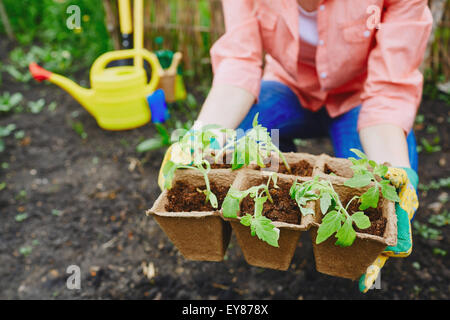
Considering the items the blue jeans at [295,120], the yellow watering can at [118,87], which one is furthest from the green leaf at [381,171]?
the yellow watering can at [118,87]

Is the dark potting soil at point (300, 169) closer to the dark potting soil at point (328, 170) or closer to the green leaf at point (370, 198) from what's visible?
the dark potting soil at point (328, 170)

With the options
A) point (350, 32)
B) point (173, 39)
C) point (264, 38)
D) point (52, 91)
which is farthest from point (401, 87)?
point (52, 91)

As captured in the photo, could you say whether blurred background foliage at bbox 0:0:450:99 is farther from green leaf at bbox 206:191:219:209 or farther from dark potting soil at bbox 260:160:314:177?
green leaf at bbox 206:191:219:209

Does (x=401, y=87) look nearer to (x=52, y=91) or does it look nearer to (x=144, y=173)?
(x=144, y=173)

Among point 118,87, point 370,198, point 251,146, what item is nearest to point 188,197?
point 251,146

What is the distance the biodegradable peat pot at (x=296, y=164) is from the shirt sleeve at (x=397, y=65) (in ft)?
0.96

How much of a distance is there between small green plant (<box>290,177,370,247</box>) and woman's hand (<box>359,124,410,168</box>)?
0.25 meters

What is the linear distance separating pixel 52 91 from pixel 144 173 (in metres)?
1.40

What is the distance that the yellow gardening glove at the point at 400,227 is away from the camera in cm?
81

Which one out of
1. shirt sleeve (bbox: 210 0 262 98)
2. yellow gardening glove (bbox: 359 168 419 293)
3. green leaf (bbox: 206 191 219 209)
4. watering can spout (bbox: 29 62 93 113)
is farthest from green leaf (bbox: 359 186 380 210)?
watering can spout (bbox: 29 62 93 113)

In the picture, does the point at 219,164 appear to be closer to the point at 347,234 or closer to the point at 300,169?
the point at 300,169

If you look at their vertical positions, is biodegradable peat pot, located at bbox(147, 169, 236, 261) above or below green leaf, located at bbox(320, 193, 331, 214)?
below

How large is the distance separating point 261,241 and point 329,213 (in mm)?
201

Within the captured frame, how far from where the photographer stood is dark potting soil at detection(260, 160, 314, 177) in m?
0.92
